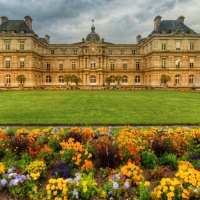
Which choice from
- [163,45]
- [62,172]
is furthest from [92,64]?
[62,172]

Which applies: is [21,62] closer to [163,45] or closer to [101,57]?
[101,57]

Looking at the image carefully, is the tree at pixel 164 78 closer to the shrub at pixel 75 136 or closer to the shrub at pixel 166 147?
the shrub at pixel 166 147

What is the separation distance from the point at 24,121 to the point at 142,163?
27.8 feet

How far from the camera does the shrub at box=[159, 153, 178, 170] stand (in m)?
6.72

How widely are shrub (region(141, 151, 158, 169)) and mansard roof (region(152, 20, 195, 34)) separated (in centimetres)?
5410

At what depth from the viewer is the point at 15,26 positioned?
184 ft

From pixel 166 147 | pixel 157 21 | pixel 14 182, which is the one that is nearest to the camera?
pixel 14 182

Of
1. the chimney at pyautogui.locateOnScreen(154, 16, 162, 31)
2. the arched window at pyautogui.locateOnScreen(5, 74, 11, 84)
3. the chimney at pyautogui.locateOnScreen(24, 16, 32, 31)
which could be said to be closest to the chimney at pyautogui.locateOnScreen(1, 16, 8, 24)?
the chimney at pyautogui.locateOnScreen(24, 16, 32, 31)

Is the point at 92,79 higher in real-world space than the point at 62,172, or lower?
higher

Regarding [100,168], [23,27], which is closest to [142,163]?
[100,168]

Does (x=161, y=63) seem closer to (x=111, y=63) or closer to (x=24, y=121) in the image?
(x=111, y=63)

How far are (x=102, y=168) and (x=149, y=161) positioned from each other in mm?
1435

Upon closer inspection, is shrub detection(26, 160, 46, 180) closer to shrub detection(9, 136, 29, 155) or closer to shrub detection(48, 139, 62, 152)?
shrub detection(9, 136, 29, 155)

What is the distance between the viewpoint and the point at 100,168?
6.37m
